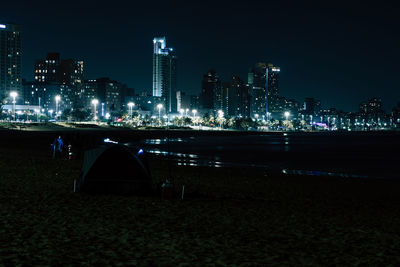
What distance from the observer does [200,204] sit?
15219 mm

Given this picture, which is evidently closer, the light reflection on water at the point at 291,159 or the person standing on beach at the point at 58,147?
the person standing on beach at the point at 58,147

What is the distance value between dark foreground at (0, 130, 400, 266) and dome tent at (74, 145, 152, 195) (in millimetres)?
735

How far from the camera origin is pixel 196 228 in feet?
37.7

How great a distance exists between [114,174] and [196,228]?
584 cm

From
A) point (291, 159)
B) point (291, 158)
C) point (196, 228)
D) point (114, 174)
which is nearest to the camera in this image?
point (196, 228)

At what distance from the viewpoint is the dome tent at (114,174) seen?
648 inches

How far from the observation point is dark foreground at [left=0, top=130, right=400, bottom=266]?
29.5 ft

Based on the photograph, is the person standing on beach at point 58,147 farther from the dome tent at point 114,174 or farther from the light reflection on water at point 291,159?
the dome tent at point 114,174

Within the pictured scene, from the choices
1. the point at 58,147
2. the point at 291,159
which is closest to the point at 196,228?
the point at 58,147

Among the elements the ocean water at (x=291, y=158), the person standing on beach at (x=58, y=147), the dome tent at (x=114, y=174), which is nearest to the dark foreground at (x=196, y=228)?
the dome tent at (x=114, y=174)

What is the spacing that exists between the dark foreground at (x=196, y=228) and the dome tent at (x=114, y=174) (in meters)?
0.74

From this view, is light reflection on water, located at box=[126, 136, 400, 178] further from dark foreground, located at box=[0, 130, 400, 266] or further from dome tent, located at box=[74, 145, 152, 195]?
dark foreground, located at box=[0, 130, 400, 266]

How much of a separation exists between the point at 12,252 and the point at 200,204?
7.31 meters

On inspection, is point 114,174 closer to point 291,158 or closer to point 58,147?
point 58,147
